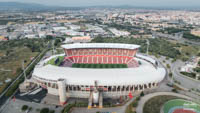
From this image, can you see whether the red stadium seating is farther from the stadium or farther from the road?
the stadium

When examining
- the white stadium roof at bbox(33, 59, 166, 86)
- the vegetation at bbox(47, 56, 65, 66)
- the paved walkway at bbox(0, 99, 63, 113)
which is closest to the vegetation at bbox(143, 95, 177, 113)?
the white stadium roof at bbox(33, 59, 166, 86)

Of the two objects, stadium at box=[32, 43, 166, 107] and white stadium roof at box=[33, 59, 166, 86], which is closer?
stadium at box=[32, 43, 166, 107]

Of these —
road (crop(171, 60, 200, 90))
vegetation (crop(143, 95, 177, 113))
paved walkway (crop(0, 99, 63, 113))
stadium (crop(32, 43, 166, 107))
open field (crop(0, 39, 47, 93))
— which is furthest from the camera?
open field (crop(0, 39, 47, 93))

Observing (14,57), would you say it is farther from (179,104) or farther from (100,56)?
(179,104)

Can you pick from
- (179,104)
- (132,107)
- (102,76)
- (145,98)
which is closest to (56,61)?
(102,76)

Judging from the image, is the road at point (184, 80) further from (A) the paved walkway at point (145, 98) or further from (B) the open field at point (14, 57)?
(B) the open field at point (14, 57)

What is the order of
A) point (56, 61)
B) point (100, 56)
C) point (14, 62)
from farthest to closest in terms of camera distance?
point (14, 62), point (100, 56), point (56, 61)
